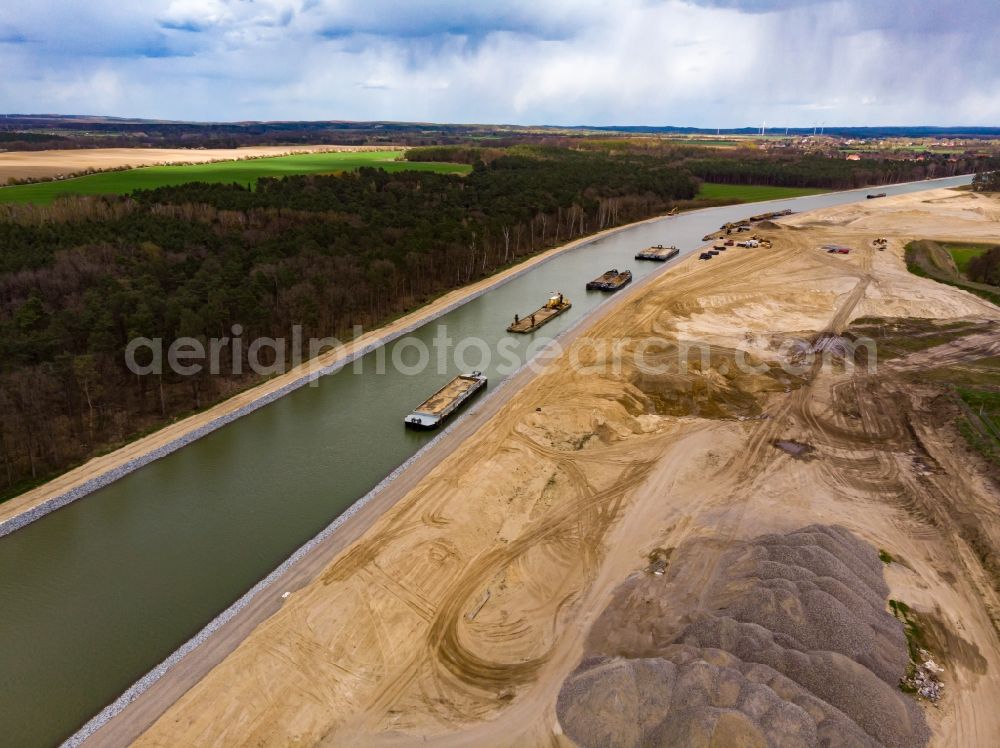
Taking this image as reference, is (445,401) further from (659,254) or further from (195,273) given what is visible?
(659,254)

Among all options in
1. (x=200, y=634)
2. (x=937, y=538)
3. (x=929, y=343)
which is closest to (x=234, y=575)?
(x=200, y=634)

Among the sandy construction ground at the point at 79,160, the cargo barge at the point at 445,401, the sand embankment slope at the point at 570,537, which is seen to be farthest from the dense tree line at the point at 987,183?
the sandy construction ground at the point at 79,160

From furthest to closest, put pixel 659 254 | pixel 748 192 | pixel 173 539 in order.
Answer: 1. pixel 748 192
2. pixel 659 254
3. pixel 173 539

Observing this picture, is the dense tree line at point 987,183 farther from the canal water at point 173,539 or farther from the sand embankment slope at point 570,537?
the canal water at point 173,539

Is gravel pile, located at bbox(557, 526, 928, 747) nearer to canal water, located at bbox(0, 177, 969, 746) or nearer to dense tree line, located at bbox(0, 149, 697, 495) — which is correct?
canal water, located at bbox(0, 177, 969, 746)

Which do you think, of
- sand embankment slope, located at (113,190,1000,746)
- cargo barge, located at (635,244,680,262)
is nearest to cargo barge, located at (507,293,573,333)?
sand embankment slope, located at (113,190,1000,746)

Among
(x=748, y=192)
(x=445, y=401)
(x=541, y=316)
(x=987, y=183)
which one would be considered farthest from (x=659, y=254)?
(x=987, y=183)

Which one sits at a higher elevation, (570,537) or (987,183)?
(987,183)

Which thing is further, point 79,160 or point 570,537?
point 79,160
